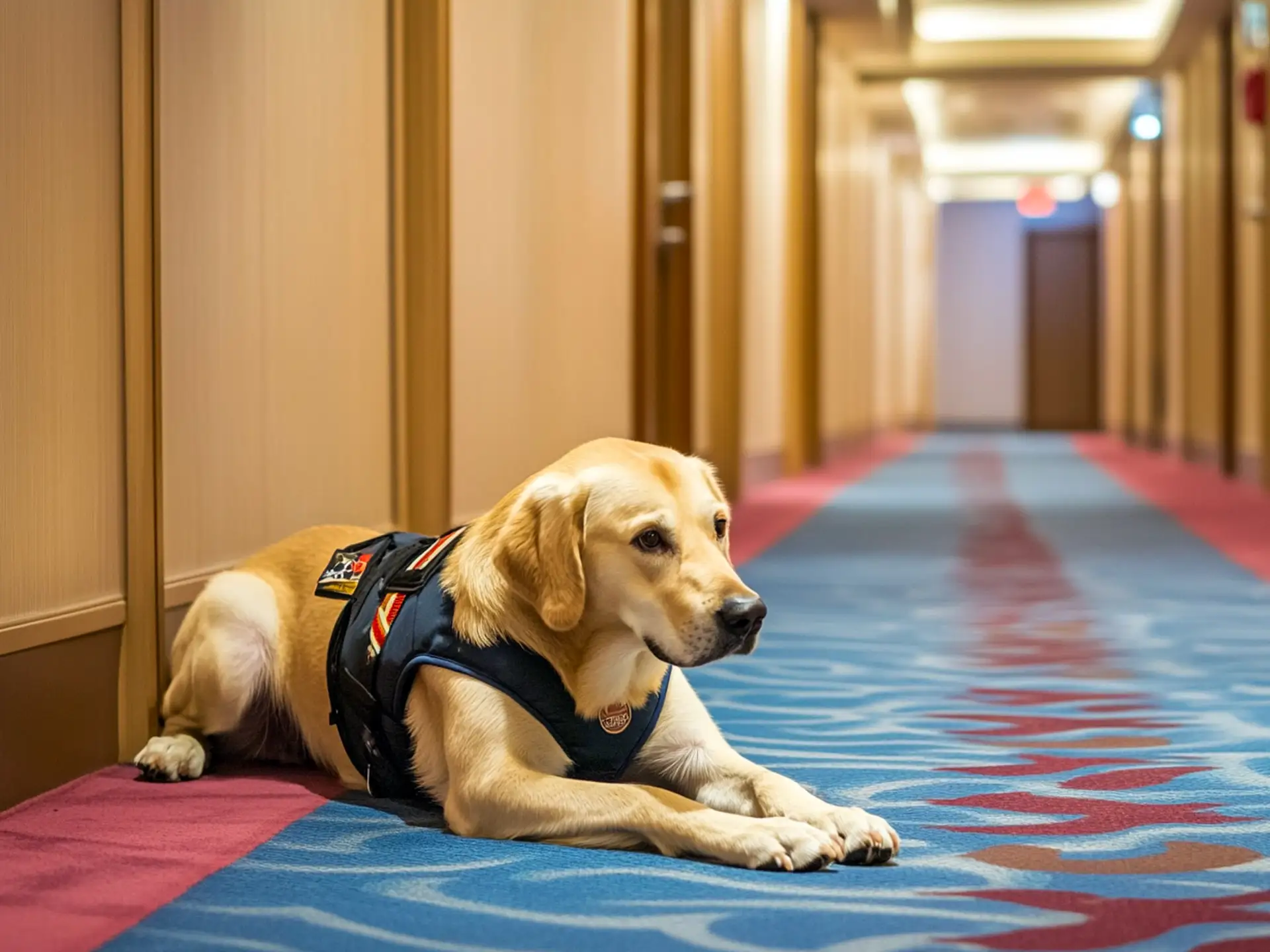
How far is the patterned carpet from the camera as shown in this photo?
5.32 ft

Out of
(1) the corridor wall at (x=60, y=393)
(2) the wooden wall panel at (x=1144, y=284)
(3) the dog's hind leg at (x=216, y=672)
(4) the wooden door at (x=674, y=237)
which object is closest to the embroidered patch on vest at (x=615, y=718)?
(3) the dog's hind leg at (x=216, y=672)

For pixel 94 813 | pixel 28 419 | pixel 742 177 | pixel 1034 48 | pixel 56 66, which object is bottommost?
pixel 94 813

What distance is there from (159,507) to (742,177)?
6683mm

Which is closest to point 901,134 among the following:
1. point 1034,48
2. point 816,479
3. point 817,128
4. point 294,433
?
point 1034,48

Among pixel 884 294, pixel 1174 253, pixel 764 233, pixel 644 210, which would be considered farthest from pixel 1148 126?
pixel 644 210

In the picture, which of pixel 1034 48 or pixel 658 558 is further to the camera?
pixel 1034 48

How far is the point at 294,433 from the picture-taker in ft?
10.9

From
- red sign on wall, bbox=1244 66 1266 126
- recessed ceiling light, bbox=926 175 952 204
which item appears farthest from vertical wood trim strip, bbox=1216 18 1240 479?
recessed ceiling light, bbox=926 175 952 204

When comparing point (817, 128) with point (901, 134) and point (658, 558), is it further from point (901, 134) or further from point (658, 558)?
point (658, 558)

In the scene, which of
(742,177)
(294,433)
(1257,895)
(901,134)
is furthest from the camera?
(901,134)

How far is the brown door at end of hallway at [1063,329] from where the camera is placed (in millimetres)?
21938

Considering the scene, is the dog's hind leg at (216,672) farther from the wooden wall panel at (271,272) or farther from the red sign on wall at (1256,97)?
the red sign on wall at (1256,97)

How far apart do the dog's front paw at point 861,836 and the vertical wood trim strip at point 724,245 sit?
6.38 meters

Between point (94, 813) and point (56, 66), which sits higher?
point (56, 66)
